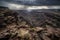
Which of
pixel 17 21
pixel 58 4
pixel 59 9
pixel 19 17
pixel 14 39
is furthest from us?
pixel 58 4

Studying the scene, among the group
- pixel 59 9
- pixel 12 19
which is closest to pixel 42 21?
pixel 12 19

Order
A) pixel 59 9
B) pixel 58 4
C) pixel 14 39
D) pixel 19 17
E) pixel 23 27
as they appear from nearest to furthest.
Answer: pixel 14 39 → pixel 23 27 → pixel 19 17 → pixel 59 9 → pixel 58 4

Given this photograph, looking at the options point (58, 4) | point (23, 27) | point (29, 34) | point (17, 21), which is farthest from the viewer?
point (58, 4)

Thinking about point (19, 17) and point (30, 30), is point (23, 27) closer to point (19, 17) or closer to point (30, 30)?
point (30, 30)

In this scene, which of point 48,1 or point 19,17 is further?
point 48,1

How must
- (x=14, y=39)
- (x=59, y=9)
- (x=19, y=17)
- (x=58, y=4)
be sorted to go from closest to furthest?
1. (x=14, y=39)
2. (x=19, y=17)
3. (x=59, y=9)
4. (x=58, y=4)

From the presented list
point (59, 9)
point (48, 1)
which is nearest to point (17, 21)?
point (59, 9)

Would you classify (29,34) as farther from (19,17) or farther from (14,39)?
(19,17)

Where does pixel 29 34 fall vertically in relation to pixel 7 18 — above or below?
below

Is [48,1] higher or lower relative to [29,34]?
higher

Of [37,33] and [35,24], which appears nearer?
[37,33]
